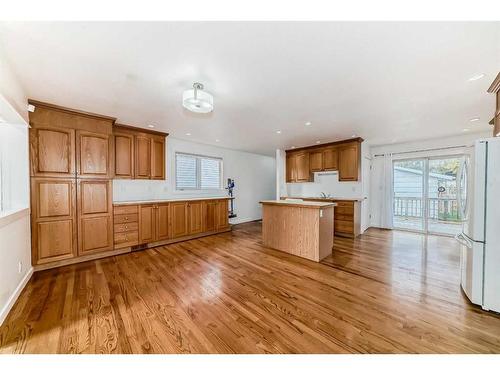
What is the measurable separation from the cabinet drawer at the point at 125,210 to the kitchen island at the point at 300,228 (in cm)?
254

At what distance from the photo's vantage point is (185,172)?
520 centimetres

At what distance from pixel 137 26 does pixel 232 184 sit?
4.82 metres

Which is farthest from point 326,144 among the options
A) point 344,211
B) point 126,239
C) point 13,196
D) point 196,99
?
point 13,196

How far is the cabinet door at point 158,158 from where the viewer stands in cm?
424

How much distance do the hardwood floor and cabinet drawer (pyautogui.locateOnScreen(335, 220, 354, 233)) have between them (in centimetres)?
136

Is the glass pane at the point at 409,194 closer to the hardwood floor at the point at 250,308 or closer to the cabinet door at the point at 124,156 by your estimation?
the hardwood floor at the point at 250,308

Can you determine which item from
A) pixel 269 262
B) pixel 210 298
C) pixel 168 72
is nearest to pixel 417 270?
pixel 269 262

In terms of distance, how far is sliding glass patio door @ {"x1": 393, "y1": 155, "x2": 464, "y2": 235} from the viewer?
4805 millimetres

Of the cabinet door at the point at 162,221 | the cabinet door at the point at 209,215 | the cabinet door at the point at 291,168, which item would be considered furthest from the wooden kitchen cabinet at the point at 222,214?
the cabinet door at the point at 291,168

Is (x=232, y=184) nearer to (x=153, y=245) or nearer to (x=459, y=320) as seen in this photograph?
(x=153, y=245)

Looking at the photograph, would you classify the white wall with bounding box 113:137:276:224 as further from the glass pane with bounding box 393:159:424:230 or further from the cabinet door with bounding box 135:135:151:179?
the glass pane with bounding box 393:159:424:230

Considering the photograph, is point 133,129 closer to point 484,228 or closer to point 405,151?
point 484,228

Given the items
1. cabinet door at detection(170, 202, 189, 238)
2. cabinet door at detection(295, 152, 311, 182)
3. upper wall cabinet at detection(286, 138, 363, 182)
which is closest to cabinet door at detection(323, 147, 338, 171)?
upper wall cabinet at detection(286, 138, 363, 182)

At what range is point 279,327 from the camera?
1668 millimetres
